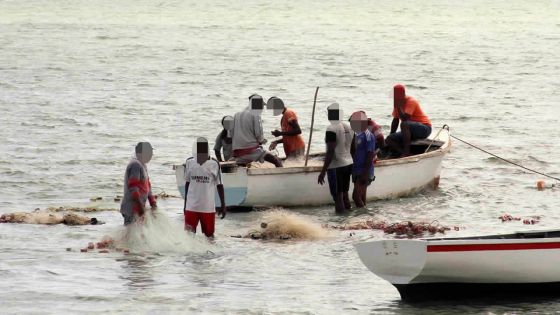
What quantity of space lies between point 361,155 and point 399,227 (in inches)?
62.7

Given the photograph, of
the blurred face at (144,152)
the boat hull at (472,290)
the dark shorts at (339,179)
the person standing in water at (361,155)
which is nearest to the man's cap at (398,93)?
the person standing in water at (361,155)

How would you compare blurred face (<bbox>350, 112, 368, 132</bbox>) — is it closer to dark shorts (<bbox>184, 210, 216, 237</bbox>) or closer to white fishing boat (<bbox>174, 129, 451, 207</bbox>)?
white fishing boat (<bbox>174, 129, 451, 207</bbox>)

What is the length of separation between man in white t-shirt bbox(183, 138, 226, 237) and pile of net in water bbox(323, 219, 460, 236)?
2.89 m

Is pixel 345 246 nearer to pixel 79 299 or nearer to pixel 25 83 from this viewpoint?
pixel 79 299

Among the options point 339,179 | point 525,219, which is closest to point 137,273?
point 339,179

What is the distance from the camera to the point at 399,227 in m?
19.7

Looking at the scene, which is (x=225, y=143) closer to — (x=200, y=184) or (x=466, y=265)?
(x=200, y=184)

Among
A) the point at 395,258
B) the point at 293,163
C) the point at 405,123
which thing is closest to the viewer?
the point at 395,258

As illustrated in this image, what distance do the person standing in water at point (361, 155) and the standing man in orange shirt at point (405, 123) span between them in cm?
154

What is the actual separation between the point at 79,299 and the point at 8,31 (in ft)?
169

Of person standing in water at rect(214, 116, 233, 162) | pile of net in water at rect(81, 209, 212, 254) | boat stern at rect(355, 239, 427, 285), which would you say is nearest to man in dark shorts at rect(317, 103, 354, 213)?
person standing in water at rect(214, 116, 233, 162)

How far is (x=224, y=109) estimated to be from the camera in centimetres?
3912

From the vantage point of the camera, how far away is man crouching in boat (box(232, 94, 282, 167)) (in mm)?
21000

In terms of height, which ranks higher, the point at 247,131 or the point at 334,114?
the point at 334,114
